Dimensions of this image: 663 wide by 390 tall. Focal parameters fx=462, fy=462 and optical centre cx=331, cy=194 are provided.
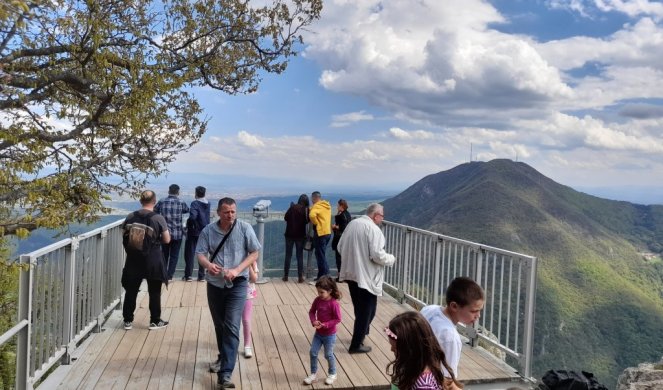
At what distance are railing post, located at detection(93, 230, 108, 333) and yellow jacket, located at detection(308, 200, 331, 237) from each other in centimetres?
388

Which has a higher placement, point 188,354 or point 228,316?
point 228,316

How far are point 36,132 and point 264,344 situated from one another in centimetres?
665

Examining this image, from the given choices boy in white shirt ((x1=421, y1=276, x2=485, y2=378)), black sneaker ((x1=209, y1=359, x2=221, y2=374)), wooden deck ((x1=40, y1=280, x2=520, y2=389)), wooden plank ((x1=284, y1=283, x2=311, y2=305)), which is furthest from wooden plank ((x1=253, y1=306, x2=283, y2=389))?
boy in white shirt ((x1=421, y1=276, x2=485, y2=378))

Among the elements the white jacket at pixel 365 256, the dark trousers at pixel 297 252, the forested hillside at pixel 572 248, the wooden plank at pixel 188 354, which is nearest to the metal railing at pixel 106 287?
the wooden plank at pixel 188 354

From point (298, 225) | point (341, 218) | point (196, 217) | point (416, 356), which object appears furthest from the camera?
point (341, 218)

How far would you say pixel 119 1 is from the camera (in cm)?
916

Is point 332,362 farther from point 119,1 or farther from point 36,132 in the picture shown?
point 119,1

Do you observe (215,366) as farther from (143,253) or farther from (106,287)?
(106,287)

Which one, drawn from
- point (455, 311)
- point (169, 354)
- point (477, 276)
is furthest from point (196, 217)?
point (455, 311)

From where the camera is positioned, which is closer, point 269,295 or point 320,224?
point 269,295

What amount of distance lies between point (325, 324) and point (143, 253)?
2570 millimetres

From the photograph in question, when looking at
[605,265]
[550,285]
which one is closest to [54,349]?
[550,285]

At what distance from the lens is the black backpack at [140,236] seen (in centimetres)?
545

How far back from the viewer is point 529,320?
4.51 meters
